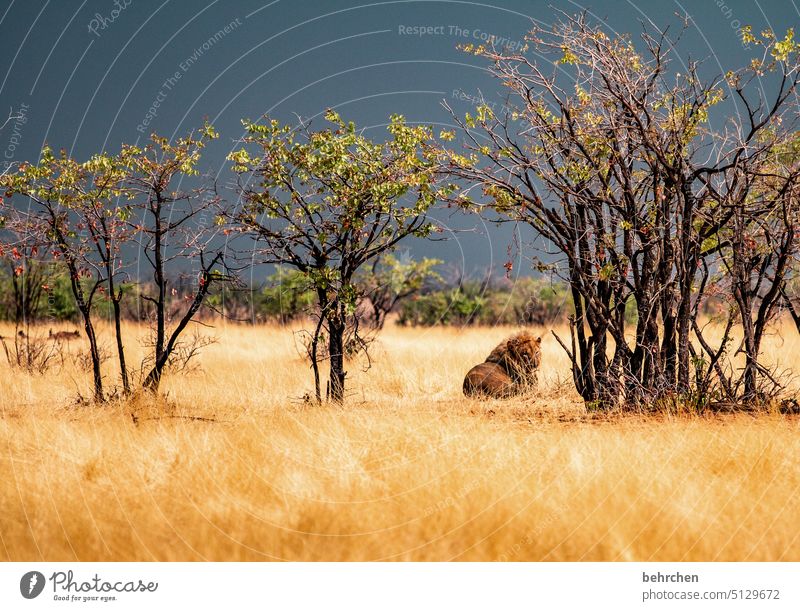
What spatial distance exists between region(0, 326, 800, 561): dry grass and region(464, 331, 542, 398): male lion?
8.07 feet

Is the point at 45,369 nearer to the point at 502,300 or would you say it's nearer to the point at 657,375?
the point at 657,375

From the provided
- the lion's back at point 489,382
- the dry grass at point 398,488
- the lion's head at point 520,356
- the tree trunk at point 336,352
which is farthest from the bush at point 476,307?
the dry grass at point 398,488

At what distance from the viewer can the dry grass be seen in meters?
6.48

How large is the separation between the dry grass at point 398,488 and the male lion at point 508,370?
2461 millimetres

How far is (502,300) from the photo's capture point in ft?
132

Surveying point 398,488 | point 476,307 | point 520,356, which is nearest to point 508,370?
point 520,356

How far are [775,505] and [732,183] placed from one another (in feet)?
16.3

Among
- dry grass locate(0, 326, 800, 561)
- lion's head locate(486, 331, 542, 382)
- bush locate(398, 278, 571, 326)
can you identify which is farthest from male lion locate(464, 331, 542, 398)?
bush locate(398, 278, 571, 326)

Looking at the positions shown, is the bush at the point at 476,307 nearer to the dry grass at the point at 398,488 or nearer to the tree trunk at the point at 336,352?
the tree trunk at the point at 336,352

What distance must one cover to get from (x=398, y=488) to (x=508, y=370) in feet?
22.9

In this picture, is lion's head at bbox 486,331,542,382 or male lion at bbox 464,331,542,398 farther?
lion's head at bbox 486,331,542,382

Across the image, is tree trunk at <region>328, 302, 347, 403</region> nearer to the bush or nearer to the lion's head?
the lion's head

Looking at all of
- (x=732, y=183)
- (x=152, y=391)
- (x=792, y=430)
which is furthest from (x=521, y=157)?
(x=152, y=391)

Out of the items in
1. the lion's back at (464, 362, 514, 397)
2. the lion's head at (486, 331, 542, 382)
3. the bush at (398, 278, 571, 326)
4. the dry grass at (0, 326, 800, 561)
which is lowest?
the dry grass at (0, 326, 800, 561)
